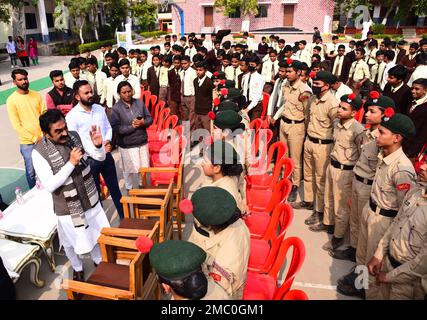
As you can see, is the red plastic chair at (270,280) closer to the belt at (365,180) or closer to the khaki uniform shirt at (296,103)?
the belt at (365,180)

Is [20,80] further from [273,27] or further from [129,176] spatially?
[273,27]

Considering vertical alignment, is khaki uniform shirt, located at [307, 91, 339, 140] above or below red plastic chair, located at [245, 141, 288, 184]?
above

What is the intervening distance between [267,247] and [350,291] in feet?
3.32

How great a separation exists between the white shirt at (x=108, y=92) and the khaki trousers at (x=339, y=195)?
4.85 m

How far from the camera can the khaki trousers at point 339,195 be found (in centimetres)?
388

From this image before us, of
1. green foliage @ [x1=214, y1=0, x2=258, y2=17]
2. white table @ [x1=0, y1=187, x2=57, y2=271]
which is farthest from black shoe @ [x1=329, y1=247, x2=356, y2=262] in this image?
green foliage @ [x1=214, y1=0, x2=258, y2=17]

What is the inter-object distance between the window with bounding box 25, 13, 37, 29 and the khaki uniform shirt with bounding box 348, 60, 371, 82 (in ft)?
93.4

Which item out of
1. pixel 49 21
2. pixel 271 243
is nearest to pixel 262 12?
pixel 49 21

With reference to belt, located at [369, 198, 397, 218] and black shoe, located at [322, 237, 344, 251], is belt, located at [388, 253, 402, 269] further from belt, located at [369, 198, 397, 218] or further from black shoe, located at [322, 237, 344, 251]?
black shoe, located at [322, 237, 344, 251]

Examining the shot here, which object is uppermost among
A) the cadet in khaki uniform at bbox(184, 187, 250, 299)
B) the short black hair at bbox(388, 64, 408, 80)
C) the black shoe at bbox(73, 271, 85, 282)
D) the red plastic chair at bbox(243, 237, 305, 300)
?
the short black hair at bbox(388, 64, 408, 80)

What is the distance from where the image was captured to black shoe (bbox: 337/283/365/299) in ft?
10.9

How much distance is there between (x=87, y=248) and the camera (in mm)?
3232

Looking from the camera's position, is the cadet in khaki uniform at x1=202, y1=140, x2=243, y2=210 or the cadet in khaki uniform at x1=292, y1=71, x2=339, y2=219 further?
the cadet in khaki uniform at x1=292, y1=71, x2=339, y2=219

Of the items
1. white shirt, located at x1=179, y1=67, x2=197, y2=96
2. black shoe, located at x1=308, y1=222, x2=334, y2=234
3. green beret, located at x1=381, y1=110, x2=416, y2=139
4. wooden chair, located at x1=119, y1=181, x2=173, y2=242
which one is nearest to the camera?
green beret, located at x1=381, y1=110, x2=416, y2=139
